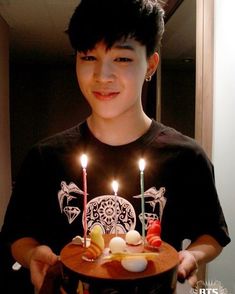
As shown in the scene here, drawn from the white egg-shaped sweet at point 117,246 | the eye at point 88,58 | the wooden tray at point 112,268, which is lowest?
the wooden tray at point 112,268

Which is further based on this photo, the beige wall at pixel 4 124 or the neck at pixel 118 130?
the beige wall at pixel 4 124

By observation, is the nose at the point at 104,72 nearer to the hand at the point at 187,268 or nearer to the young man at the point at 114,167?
the young man at the point at 114,167

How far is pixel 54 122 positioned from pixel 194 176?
5.37 m

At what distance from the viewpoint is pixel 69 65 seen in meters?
5.93

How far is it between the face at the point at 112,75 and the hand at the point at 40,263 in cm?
35

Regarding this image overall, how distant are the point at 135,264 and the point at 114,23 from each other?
55 centimetres

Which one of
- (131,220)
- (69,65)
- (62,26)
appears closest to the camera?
(131,220)

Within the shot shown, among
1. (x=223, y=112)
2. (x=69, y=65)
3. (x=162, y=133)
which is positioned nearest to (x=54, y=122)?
(x=69, y=65)

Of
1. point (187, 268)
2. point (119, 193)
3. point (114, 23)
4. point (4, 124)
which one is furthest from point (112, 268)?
A: point (4, 124)

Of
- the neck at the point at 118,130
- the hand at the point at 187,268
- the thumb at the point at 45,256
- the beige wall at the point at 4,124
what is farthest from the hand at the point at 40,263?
the beige wall at the point at 4,124

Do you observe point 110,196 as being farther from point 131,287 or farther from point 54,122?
point 54,122

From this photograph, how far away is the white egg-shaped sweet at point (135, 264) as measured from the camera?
582 mm

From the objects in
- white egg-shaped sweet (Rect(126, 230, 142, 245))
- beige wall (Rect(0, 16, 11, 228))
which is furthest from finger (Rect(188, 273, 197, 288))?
beige wall (Rect(0, 16, 11, 228))

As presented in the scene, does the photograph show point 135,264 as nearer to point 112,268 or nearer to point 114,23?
point 112,268
